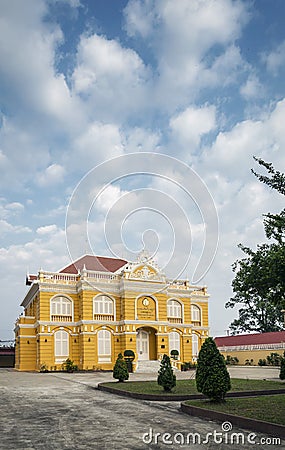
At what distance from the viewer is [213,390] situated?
1379 cm

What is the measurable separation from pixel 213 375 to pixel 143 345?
81.3 feet

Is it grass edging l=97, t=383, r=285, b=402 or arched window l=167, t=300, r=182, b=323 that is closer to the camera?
grass edging l=97, t=383, r=285, b=402

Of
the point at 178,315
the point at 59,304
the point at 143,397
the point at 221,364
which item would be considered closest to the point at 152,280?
the point at 178,315

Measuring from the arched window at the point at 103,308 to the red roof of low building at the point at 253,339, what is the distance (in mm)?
15231

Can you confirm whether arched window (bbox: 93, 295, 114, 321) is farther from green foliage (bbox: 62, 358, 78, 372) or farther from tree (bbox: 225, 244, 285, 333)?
tree (bbox: 225, 244, 285, 333)

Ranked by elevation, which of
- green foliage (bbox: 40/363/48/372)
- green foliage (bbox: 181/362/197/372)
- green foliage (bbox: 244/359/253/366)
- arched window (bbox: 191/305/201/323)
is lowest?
green foliage (bbox: 244/359/253/366)

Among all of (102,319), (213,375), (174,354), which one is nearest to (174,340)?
(174,354)

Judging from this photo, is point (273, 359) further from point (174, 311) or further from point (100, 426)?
point (100, 426)

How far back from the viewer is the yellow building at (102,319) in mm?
35469

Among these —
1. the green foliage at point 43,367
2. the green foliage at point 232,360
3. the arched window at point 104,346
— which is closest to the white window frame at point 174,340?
the arched window at point 104,346

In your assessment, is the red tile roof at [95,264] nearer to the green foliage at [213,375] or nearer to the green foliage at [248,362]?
the green foliage at [248,362]

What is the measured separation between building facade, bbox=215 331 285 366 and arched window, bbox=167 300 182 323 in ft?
26.9

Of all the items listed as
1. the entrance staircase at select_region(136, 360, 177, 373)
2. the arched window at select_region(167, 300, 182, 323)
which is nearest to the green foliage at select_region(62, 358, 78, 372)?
the entrance staircase at select_region(136, 360, 177, 373)

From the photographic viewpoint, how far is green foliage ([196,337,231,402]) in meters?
13.8
